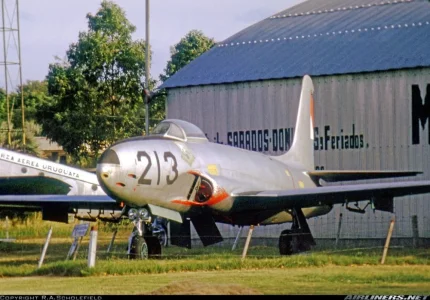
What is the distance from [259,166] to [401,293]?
1193cm

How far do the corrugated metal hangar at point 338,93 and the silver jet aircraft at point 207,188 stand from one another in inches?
167

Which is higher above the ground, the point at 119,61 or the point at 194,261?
the point at 119,61

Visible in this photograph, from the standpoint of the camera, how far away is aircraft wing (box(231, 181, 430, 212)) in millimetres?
27156

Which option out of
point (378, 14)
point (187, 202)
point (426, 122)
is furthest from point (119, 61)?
point (187, 202)

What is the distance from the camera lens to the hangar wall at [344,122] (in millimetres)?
34062

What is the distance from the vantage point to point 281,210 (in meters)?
29.0

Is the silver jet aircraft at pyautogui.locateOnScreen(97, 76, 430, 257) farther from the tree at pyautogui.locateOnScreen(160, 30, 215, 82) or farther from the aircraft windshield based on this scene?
the tree at pyautogui.locateOnScreen(160, 30, 215, 82)

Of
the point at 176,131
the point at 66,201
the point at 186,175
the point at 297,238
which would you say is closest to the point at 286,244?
the point at 297,238

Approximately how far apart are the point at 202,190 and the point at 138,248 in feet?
7.43

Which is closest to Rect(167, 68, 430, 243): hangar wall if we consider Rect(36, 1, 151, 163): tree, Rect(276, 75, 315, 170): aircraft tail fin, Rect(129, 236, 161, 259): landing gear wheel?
Rect(276, 75, 315, 170): aircraft tail fin

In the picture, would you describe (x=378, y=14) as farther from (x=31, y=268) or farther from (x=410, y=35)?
(x=31, y=268)

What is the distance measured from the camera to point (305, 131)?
33.9 meters

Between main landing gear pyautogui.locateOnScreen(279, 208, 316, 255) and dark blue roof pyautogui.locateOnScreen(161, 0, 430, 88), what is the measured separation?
7.32 m

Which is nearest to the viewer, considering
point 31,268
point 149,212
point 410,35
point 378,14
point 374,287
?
point 374,287
